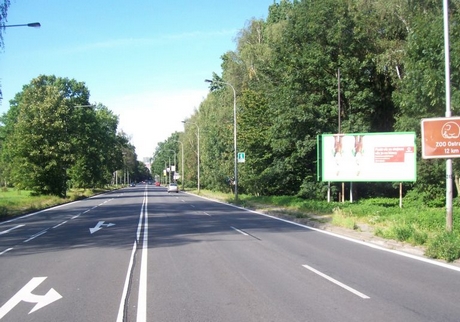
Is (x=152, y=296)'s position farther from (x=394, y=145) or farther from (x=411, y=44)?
(x=411, y=44)

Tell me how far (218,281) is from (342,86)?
96.4 feet

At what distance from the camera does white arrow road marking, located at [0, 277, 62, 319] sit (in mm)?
7321

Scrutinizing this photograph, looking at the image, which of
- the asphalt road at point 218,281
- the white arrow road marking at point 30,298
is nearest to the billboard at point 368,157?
the asphalt road at point 218,281

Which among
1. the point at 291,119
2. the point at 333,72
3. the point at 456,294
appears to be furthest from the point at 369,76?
the point at 456,294

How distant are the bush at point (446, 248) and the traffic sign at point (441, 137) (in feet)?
7.93

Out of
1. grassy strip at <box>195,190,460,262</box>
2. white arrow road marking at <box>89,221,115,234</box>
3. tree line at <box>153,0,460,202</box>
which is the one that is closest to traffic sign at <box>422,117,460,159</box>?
grassy strip at <box>195,190,460,262</box>

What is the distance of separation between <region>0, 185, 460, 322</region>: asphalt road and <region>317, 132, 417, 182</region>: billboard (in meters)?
11.5

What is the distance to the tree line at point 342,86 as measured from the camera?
1101 inches

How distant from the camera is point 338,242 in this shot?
15.1 m

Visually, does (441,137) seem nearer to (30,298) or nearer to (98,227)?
(30,298)

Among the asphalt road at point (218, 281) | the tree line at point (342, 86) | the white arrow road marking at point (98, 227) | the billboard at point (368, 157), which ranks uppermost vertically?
the tree line at point (342, 86)

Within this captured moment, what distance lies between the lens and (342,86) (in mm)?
36031

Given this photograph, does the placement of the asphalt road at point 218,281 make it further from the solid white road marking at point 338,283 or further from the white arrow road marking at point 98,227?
the white arrow road marking at point 98,227

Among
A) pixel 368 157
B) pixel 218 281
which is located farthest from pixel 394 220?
pixel 218 281
